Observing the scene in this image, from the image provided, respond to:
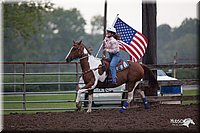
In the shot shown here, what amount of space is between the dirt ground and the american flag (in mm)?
1597

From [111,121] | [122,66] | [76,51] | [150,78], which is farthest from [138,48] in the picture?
[111,121]

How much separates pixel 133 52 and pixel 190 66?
1.76 metres

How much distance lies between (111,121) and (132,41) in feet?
11.5

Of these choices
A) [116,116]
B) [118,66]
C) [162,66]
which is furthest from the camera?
[162,66]

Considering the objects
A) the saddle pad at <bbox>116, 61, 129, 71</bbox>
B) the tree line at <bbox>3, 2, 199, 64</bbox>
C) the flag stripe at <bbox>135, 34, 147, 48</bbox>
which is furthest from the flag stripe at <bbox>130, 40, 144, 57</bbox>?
the tree line at <bbox>3, 2, 199, 64</bbox>

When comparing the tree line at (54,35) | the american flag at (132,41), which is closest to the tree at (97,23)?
the tree line at (54,35)

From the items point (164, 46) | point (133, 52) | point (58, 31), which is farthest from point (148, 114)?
point (58, 31)

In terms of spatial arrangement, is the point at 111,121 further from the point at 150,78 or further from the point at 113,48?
the point at 150,78

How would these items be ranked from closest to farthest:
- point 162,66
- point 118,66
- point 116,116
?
point 116,116, point 118,66, point 162,66

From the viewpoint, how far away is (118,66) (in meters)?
10.2

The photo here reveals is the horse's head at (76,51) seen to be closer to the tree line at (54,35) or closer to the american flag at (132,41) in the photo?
the american flag at (132,41)

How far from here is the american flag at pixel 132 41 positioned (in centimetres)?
1121

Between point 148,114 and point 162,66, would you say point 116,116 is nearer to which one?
point 148,114

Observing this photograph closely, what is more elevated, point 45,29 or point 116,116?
point 45,29
